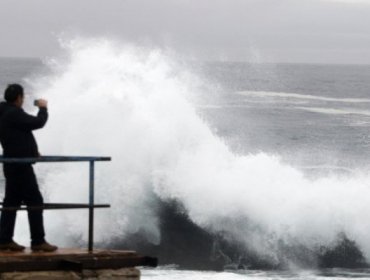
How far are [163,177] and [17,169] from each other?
13.9 metres

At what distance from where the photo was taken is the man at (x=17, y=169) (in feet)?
35.6

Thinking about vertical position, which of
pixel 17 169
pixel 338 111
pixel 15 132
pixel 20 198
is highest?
pixel 338 111

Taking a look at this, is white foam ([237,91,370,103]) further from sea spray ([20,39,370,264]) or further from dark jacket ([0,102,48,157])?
dark jacket ([0,102,48,157])

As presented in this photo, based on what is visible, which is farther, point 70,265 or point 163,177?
point 163,177

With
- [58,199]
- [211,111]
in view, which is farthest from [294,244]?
[211,111]

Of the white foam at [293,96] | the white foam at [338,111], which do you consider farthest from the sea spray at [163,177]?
the white foam at [293,96]

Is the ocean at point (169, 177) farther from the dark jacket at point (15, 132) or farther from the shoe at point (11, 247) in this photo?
the dark jacket at point (15, 132)

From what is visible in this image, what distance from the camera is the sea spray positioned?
940 inches

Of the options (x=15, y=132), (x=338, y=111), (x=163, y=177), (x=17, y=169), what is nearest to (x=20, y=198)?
(x=17, y=169)

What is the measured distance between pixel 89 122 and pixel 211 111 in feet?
122

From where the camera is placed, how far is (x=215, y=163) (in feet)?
86.1

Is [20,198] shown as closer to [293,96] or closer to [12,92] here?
[12,92]

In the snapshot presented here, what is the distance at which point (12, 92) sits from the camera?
428 inches

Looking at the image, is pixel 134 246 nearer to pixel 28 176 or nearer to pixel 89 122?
pixel 89 122
